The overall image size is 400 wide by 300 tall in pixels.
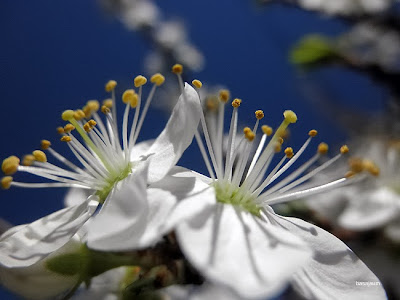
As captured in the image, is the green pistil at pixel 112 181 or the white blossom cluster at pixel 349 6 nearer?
the green pistil at pixel 112 181

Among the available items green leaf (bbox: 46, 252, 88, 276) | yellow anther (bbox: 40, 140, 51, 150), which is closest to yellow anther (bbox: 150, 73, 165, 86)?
yellow anther (bbox: 40, 140, 51, 150)

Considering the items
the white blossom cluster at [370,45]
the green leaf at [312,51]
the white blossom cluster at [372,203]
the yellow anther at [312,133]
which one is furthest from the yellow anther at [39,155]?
the white blossom cluster at [370,45]

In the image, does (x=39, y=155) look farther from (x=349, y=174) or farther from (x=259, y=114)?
(x=349, y=174)

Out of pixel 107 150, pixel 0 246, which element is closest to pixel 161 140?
pixel 107 150

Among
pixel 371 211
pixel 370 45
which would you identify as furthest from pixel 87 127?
pixel 370 45

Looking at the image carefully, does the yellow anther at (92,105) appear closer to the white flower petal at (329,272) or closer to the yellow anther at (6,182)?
the yellow anther at (6,182)

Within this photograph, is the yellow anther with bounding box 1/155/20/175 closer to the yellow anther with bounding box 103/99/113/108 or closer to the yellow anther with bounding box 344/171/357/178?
the yellow anther with bounding box 103/99/113/108
